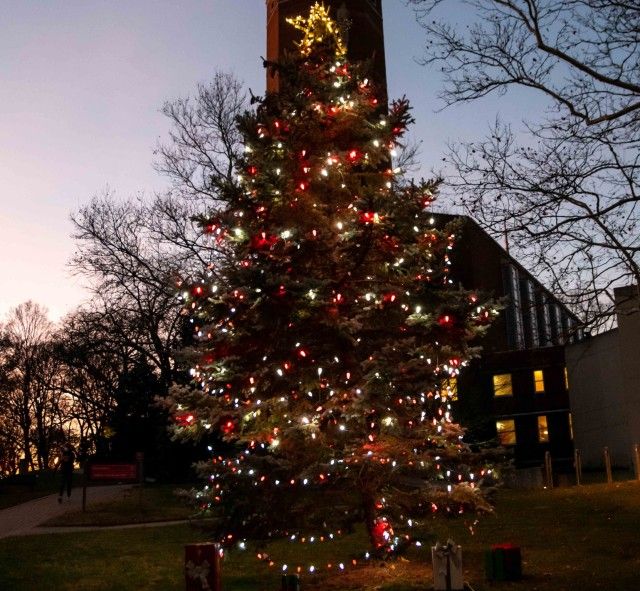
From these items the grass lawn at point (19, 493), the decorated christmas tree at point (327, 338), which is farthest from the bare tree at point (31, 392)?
the decorated christmas tree at point (327, 338)

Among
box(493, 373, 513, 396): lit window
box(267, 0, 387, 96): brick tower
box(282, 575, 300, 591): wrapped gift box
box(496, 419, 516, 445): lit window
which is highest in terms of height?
box(267, 0, 387, 96): brick tower

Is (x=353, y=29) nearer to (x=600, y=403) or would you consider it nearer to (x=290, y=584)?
(x=600, y=403)

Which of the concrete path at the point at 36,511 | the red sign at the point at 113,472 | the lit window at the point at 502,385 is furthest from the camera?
the lit window at the point at 502,385

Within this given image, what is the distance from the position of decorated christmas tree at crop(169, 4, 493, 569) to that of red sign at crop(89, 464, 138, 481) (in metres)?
10.1

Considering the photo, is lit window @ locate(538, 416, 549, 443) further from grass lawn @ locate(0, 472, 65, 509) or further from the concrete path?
grass lawn @ locate(0, 472, 65, 509)

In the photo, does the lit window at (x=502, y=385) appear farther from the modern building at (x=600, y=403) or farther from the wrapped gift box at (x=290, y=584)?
the wrapped gift box at (x=290, y=584)

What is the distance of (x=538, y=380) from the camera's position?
44156mm

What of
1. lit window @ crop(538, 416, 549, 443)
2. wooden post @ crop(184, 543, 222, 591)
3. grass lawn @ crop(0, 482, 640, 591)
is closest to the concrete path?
grass lawn @ crop(0, 482, 640, 591)

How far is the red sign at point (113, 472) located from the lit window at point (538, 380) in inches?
1113

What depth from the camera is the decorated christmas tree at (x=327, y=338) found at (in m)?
10.4

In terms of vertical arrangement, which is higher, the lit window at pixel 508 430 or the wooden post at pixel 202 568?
the lit window at pixel 508 430

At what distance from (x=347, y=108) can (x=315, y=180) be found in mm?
1156

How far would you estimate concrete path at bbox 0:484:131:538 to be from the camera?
61.0 ft

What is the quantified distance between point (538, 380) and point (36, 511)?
28794 millimetres
